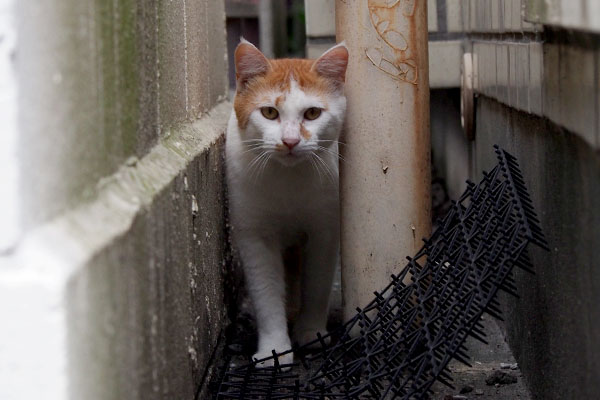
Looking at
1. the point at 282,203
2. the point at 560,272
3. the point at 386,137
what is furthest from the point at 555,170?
the point at 282,203

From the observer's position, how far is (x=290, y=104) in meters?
3.09

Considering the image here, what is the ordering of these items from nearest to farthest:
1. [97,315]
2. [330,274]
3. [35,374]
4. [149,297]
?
1. [35,374]
2. [97,315]
3. [149,297]
4. [330,274]

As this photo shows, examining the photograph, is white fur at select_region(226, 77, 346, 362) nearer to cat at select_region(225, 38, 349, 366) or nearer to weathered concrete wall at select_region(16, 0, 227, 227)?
cat at select_region(225, 38, 349, 366)

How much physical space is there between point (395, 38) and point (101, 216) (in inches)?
65.2

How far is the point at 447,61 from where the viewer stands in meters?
4.89

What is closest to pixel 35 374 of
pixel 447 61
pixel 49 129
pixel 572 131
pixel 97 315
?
pixel 97 315

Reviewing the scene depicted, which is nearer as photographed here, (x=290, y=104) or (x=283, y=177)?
(x=290, y=104)

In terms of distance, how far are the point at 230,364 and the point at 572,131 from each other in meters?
1.73

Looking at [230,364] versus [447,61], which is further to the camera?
[447,61]

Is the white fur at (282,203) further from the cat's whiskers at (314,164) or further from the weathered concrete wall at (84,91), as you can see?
the weathered concrete wall at (84,91)

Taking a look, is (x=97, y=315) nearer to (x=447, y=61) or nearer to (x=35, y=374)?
(x=35, y=374)

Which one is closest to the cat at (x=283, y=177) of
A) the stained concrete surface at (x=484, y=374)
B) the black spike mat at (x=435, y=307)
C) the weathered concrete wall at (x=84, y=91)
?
the black spike mat at (x=435, y=307)

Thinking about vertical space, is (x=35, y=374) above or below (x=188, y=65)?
below

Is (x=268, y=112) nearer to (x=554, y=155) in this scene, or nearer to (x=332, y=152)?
(x=332, y=152)
